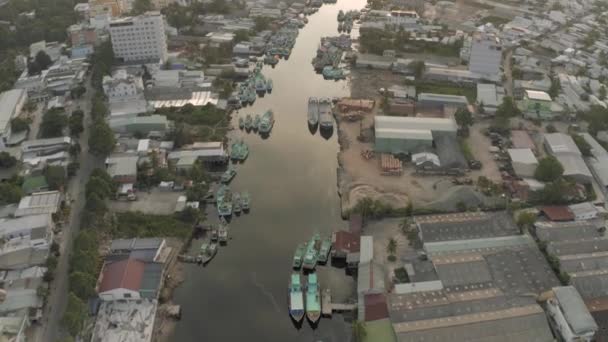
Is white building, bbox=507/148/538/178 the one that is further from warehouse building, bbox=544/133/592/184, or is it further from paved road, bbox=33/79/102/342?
paved road, bbox=33/79/102/342

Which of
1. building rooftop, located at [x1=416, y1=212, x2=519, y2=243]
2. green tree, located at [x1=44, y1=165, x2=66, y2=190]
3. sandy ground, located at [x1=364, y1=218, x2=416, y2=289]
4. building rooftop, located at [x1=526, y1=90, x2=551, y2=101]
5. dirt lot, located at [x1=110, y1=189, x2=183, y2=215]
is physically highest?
building rooftop, located at [x1=526, y1=90, x2=551, y2=101]

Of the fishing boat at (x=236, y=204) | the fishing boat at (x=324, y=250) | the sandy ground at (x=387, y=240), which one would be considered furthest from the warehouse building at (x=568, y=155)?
the fishing boat at (x=236, y=204)

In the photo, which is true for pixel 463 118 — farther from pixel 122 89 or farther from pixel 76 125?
pixel 76 125

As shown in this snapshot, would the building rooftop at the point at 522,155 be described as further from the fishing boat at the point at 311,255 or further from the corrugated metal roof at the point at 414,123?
the fishing boat at the point at 311,255

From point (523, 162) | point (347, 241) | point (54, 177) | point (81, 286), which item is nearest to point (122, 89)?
point (54, 177)

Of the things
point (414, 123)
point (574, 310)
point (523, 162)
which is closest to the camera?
point (574, 310)

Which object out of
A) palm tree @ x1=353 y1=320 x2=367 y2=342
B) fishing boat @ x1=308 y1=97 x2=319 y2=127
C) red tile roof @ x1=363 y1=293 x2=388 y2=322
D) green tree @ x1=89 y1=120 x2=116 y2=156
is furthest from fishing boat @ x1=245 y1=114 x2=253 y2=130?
palm tree @ x1=353 y1=320 x2=367 y2=342

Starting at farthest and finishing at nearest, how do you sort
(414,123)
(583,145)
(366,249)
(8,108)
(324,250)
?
1. (8,108)
2. (414,123)
3. (583,145)
4. (324,250)
5. (366,249)
